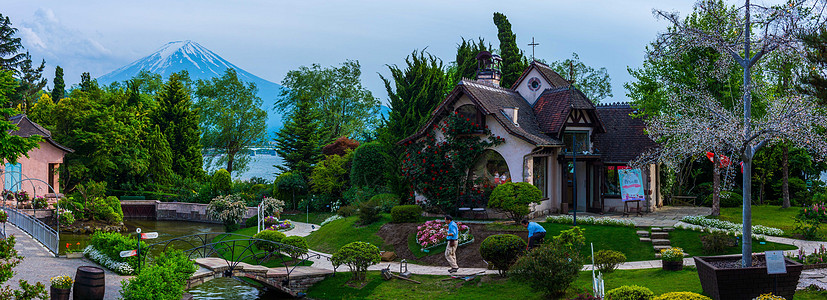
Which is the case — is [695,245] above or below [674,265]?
above

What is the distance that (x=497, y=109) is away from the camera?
27000 millimetres

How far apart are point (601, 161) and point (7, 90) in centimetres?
2231

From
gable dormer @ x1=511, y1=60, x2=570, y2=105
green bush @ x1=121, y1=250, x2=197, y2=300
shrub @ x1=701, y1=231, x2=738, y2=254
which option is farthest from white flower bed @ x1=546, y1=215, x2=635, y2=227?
green bush @ x1=121, y1=250, x2=197, y2=300

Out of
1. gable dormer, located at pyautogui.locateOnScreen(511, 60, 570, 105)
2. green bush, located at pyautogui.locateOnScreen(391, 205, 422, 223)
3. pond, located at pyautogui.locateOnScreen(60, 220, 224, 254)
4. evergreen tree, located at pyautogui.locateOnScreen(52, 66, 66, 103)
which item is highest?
evergreen tree, located at pyautogui.locateOnScreen(52, 66, 66, 103)

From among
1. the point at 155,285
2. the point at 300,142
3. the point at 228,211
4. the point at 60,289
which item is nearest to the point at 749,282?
the point at 155,285

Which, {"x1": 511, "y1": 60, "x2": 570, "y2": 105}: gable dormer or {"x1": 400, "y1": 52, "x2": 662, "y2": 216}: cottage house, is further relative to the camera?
{"x1": 511, "y1": 60, "x2": 570, "y2": 105}: gable dormer

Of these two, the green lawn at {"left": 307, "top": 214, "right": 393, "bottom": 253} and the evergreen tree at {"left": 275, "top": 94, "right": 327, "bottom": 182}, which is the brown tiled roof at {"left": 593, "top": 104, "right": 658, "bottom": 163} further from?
the evergreen tree at {"left": 275, "top": 94, "right": 327, "bottom": 182}

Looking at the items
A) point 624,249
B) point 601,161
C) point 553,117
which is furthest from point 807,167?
point 624,249

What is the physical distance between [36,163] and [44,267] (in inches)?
855

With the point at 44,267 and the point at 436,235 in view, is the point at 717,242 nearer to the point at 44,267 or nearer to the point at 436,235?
the point at 436,235

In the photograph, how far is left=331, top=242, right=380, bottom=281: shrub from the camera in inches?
743

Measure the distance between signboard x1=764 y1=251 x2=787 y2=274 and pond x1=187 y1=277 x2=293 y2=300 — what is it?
13.2 metres

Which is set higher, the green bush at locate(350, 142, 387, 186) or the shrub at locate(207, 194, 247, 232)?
the green bush at locate(350, 142, 387, 186)

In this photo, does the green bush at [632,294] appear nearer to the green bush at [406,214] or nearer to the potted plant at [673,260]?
the potted plant at [673,260]
